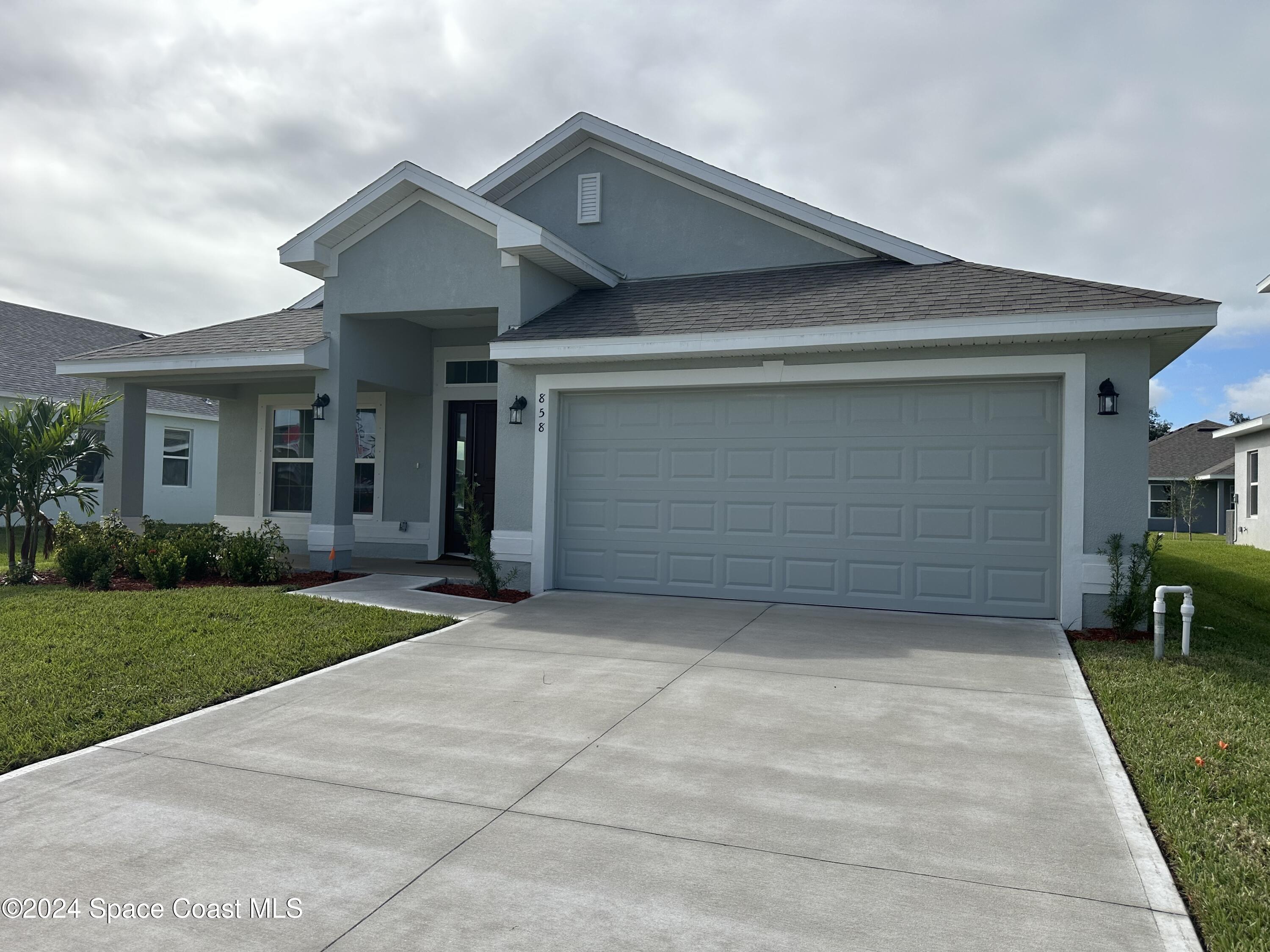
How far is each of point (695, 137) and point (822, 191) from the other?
2459 millimetres

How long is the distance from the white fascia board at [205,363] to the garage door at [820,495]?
3.65m

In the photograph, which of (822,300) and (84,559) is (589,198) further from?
(84,559)

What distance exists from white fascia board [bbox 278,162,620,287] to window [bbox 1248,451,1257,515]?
21847 mm

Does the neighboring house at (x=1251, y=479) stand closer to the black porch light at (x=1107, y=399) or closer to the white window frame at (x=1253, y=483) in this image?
the white window frame at (x=1253, y=483)

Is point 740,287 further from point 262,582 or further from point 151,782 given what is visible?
point 151,782

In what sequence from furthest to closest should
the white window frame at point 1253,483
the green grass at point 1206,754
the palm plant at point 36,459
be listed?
the white window frame at point 1253,483
the palm plant at point 36,459
the green grass at point 1206,754

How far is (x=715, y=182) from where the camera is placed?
12.4m

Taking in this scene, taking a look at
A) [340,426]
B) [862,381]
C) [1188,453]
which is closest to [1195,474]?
[1188,453]

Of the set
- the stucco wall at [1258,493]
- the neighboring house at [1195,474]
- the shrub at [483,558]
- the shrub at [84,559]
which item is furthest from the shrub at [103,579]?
the neighboring house at [1195,474]

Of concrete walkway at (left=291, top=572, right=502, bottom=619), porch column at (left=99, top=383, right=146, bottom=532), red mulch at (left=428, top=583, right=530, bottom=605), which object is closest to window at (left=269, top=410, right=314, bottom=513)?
porch column at (left=99, top=383, right=146, bottom=532)

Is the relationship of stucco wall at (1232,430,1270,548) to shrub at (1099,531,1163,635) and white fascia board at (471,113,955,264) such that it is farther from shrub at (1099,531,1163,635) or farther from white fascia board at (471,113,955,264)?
shrub at (1099,531,1163,635)

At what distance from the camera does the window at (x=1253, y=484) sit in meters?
24.6

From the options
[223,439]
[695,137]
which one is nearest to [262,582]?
[223,439]

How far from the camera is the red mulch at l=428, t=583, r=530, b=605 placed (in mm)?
10492
